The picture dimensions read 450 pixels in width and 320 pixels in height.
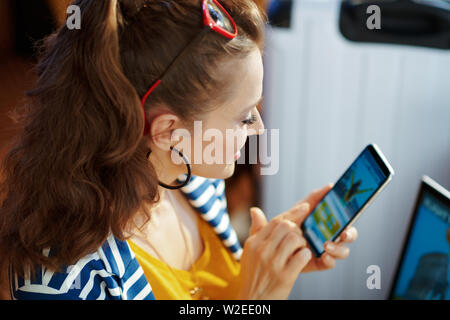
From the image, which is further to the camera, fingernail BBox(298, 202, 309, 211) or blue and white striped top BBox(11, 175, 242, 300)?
fingernail BBox(298, 202, 309, 211)

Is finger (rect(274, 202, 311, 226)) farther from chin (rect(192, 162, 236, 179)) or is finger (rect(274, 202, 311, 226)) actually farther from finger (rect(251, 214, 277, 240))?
chin (rect(192, 162, 236, 179))

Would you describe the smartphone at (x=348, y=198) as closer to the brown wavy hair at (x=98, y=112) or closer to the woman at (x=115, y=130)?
the woman at (x=115, y=130)

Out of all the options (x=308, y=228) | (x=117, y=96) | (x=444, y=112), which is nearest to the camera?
(x=117, y=96)

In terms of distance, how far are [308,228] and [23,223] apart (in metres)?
0.50

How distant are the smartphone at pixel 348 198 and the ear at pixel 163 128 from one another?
1.01 feet

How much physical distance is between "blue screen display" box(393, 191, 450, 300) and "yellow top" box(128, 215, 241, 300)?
32cm

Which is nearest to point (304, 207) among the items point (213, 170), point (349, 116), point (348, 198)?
point (348, 198)

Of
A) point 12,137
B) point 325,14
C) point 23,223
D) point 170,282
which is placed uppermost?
point 325,14

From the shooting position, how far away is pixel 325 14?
4.14 ft

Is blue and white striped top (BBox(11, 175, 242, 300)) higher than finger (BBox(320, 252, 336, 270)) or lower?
higher

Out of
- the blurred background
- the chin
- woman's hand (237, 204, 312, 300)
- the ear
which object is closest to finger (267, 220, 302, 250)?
A: woman's hand (237, 204, 312, 300)

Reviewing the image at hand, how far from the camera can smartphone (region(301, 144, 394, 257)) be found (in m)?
0.75
